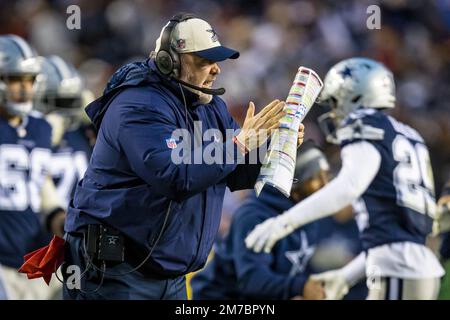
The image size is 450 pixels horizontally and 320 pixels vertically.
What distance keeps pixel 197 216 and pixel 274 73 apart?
24.6ft

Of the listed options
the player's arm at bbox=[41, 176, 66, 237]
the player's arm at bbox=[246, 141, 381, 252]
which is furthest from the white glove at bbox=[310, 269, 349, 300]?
the player's arm at bbox=[41, 176, 66, 237]

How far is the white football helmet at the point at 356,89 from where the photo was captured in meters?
6.50

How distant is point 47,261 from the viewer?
4473 millimetres

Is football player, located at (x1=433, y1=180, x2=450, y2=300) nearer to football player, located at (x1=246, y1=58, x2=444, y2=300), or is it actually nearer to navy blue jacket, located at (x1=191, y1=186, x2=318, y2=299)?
football player, located at (x1=246, y1=58, x2=444, y2=300)

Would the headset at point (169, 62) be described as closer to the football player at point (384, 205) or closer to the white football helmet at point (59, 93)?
the football player at point (384, 205)

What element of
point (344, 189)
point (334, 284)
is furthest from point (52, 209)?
point (344, 189)

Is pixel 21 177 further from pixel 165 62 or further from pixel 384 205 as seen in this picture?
pixel 165 62

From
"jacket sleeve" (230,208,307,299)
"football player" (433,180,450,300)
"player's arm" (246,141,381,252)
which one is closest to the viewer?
"player's arm" (246,141,381,252)

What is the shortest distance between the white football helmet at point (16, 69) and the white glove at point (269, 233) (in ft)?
6.21

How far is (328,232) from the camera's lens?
8.38m

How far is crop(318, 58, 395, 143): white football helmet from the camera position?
6.50 meters

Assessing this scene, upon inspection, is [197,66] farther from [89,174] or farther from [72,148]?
[72,148]

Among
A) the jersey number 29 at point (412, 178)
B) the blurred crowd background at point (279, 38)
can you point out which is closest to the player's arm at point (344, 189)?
the jersey number 29 at point (412, 178)
